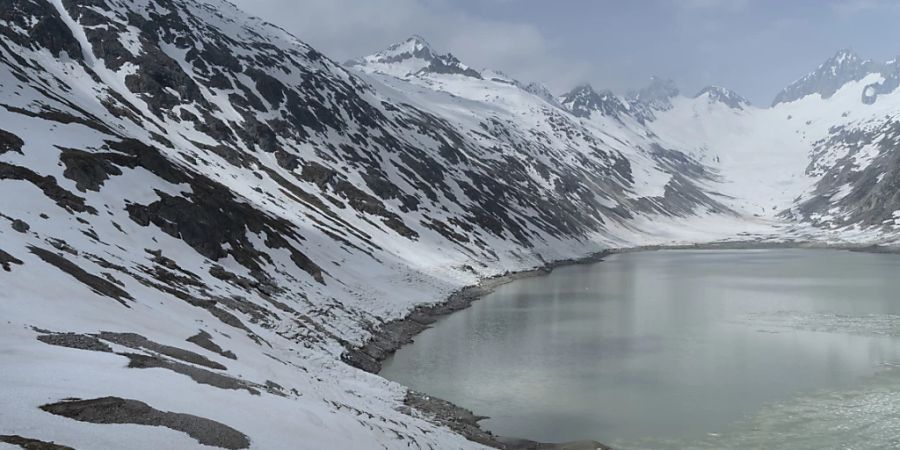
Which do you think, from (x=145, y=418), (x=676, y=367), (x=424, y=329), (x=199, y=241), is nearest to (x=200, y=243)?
(x=199, y=241)

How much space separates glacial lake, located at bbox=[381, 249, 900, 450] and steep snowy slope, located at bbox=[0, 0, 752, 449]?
7504 millimetres

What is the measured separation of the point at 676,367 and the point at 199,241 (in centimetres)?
4054

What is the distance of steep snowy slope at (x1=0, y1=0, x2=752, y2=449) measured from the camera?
1875 cm

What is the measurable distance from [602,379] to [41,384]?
1374 inches

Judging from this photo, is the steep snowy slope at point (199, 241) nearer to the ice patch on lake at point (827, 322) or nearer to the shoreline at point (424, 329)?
the shoreline at point (424, 329)

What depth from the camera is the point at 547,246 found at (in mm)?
151000

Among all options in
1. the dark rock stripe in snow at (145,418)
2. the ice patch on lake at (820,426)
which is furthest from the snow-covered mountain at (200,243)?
the ice patch on lake at (820,426)

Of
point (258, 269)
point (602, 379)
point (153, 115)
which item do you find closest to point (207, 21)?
point (153, 115)

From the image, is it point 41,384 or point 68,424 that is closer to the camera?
point 68,424

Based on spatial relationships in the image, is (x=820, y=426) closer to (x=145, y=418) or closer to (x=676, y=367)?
(x=676, y=367)

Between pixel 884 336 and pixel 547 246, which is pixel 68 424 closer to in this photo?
pixel 884 336

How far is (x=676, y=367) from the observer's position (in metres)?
45.4

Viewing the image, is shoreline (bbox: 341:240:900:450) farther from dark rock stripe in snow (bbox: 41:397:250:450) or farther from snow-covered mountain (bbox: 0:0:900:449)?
dark rock stripe in snow (bbox: 41:397:250:450)

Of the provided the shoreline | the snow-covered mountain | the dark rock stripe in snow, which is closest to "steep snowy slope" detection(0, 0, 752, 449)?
the dark rock stripe in snow
